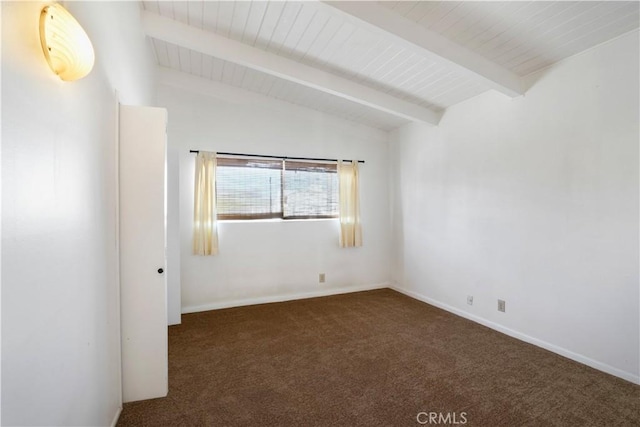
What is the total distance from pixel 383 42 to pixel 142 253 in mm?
2565

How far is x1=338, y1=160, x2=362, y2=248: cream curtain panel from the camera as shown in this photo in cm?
443

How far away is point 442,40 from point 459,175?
1.67 metres

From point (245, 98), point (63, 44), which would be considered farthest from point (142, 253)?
point (245, 98)

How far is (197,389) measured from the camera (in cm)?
211

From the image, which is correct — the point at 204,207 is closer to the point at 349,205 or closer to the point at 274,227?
the point at 274,227

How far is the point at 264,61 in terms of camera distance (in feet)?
9.62

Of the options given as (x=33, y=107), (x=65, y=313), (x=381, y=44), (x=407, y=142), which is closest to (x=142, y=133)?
(x=33, y=107)

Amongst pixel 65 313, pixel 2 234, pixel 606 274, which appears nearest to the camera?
pixel 2 234

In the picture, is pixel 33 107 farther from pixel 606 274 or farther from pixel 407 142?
pixel 407 142

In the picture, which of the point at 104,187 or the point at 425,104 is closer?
the point at 104,187

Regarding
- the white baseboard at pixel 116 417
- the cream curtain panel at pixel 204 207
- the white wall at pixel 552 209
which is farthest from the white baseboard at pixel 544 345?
the white baseboard at pixel 116 417

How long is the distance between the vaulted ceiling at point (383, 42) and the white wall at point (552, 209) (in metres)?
0.31
